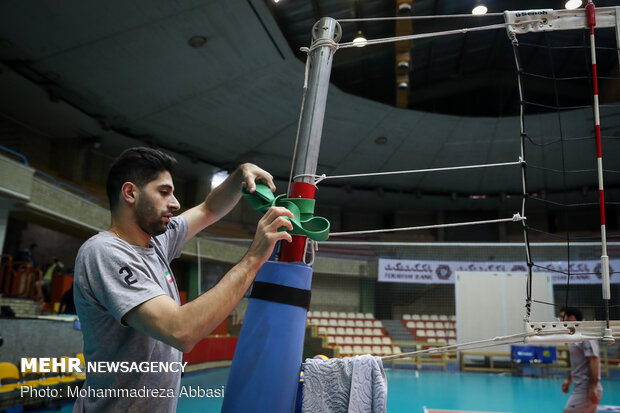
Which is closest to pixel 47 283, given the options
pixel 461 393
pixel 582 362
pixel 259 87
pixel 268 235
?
pixel 259 87

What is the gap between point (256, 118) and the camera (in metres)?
15.4

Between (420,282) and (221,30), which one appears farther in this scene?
(420,282)

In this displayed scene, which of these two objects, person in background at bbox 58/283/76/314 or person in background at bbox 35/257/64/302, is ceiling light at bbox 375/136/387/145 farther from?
person in background at bbox 35/257/64/302

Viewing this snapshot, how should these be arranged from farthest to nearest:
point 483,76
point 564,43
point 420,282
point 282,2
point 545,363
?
point 483,76 < point 564,43 < point 420,282 < point 545,363 < point 282,2

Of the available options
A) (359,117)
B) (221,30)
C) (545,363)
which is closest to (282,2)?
(221,30)

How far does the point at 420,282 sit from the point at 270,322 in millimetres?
12321

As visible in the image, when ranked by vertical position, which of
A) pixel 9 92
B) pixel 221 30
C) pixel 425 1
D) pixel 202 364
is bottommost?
pixel 202 364

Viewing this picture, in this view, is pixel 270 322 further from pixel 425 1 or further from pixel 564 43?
pixel 564 43

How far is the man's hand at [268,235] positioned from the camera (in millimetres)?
1308

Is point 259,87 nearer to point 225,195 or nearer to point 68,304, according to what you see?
point 68,304

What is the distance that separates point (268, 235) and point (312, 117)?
903 mm

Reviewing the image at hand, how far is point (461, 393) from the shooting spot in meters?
9.01

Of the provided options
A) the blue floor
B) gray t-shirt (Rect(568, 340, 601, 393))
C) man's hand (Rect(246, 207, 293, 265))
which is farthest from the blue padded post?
the blue floor

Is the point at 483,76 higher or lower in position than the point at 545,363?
higher
